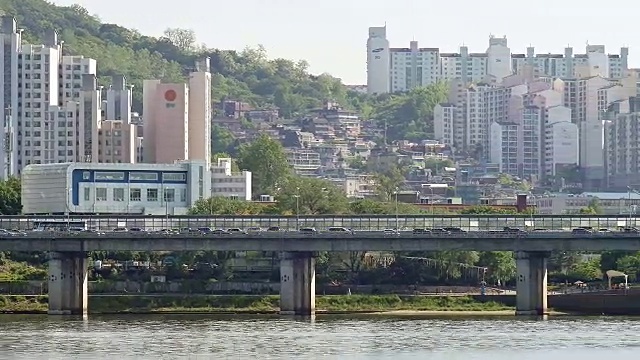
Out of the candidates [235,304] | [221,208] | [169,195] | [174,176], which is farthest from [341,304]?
[174,176]

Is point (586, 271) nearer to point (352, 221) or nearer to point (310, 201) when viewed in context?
point (352, 221)

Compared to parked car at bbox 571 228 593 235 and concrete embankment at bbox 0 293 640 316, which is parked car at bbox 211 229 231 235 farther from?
parked car at bbox 571 228 593 235

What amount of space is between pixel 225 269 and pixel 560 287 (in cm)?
2280

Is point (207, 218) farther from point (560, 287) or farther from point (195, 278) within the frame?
point (560, 287)

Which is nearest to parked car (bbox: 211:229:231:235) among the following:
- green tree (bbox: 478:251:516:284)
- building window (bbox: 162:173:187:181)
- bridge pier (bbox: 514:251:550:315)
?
bridge pier (bbox: 514:251:550:315)

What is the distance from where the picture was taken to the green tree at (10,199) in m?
160

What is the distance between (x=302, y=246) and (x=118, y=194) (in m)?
46.2

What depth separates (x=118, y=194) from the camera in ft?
523

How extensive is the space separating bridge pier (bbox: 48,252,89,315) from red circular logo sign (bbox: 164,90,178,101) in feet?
266

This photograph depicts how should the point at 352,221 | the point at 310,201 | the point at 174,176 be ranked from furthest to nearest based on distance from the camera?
the point at 310,201 < the point at 174,176 < the point at 352,221

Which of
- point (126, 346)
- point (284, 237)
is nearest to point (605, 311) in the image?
point (284, 237)

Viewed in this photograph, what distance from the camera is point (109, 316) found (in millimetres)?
114875

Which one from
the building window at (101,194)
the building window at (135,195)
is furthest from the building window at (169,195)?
the building window at (101,194)

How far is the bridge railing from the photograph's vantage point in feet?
Result: 425
